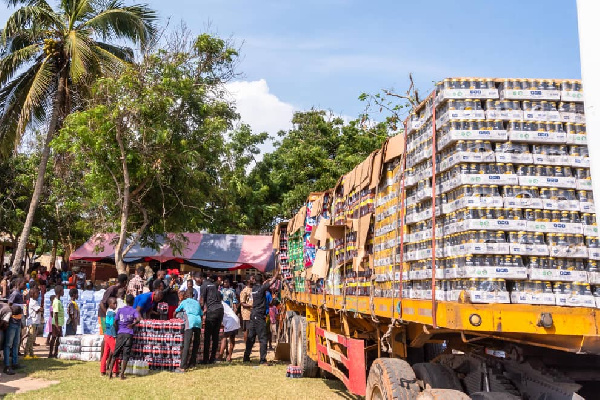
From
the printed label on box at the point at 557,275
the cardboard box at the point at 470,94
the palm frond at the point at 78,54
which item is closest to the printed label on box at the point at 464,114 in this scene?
the cardboard box at the point at 470,94

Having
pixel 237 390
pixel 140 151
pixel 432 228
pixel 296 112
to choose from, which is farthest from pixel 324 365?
pixel 296 112

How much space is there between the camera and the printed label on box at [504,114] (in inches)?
170

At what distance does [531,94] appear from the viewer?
172 inches

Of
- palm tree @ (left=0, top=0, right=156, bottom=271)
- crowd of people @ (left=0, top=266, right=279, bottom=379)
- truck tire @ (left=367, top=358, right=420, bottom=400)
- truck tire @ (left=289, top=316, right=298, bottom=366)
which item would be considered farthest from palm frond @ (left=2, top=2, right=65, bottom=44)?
truck tire @ (left=367, top=358, right=420, bottom=400)

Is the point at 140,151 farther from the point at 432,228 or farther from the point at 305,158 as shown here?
the point at 432,228

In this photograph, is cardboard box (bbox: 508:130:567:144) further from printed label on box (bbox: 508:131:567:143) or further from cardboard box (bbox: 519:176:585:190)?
cardboard box (bbox: 519:176:585:190)

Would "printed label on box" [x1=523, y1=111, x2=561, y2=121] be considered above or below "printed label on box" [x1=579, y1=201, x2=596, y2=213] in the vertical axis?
above

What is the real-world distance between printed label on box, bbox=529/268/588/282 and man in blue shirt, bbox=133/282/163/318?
9.29m

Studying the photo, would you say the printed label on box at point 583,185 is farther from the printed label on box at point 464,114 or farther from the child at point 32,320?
the child at point 32,320

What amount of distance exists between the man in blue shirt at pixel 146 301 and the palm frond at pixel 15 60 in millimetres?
10201

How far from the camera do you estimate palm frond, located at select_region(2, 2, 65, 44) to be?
1775cm

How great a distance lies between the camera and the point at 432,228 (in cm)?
453

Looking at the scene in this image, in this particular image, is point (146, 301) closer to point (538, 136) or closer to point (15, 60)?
point (538, 136)

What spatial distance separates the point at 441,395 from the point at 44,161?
1672 cm
